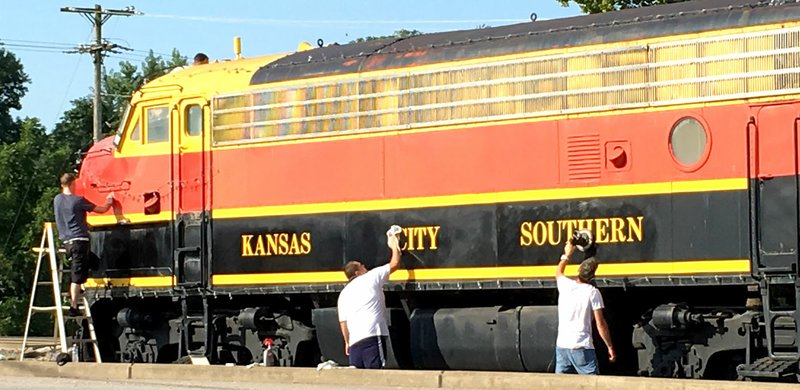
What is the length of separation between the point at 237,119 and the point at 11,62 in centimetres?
6736

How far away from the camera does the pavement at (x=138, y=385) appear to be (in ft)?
47.4

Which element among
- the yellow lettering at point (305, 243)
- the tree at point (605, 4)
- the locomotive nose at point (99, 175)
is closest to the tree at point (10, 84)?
the tree at point (605, 4)

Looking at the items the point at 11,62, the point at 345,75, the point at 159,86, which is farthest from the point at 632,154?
the point at 11,62

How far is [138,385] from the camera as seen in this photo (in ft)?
49.6

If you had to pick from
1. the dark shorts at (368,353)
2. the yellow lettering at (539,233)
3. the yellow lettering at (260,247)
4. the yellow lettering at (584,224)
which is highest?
the yellow lettering at (584,224)

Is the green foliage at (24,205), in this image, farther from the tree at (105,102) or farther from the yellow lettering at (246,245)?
the yellow lettering at (246,245)

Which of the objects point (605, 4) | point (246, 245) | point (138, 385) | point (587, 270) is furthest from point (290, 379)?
point (605, 4)

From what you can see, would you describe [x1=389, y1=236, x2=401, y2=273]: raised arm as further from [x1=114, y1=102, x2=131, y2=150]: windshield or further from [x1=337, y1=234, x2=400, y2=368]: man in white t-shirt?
[x1=114, y1=102, x2=131, y2=150]: windshield

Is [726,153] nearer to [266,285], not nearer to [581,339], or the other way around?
[581,339]

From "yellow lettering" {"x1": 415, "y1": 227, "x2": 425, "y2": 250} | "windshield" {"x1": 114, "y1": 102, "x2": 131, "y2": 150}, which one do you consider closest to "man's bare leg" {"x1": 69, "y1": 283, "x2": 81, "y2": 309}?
"windshield" {"x1": 114, "y1": 102, "x2": 131, "y2": 150}

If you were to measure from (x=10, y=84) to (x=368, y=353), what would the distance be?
70.3 metres

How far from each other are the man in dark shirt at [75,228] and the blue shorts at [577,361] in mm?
6980

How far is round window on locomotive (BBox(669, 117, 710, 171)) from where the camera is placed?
44.3 ft

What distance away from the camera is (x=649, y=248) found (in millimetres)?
13781
